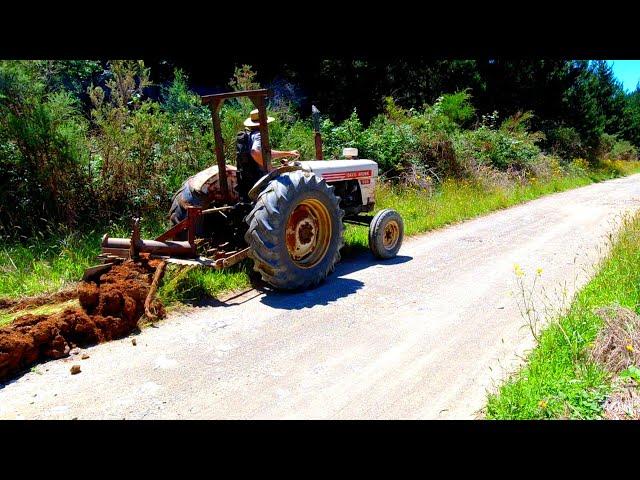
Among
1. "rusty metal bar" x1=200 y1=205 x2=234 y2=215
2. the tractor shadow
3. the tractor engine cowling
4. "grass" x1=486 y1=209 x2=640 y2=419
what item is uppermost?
the tractor engine cowling

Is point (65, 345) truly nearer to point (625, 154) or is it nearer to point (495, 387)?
point (495, 387)

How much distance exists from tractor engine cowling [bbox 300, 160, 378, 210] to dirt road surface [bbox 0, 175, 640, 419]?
1.33m

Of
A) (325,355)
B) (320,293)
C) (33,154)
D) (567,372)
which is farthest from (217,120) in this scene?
(567,372)

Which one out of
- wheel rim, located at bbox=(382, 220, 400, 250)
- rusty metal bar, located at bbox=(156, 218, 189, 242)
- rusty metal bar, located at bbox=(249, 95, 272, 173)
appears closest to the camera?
rusty metal bar, located at bbox=(156, 218, 189, 242)

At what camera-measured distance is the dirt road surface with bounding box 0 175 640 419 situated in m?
3.33

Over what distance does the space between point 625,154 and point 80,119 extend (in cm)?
3611

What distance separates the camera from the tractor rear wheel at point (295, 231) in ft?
17.3

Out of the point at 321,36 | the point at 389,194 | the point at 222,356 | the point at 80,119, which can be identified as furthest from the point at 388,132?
the point at 321,36

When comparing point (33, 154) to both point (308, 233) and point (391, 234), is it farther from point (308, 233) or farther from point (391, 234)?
point (391, 234)

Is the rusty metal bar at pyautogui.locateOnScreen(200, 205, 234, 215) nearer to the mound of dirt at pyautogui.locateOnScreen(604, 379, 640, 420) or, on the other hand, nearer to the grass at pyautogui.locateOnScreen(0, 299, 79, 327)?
the grass at pyautogui.locateOnScreen(0, 299, 79, 327)

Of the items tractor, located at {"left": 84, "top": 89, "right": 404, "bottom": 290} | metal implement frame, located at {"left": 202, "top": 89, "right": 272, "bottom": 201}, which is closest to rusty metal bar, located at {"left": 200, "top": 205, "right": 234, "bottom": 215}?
tractor, located at {"left": 84, "top": 89, "right": 404, "bottom": 290}

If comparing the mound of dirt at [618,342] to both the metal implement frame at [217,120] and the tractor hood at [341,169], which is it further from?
the tractor hood at [341,169]

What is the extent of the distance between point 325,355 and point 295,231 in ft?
6.64

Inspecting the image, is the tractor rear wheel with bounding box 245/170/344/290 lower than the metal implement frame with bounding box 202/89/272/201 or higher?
lower
